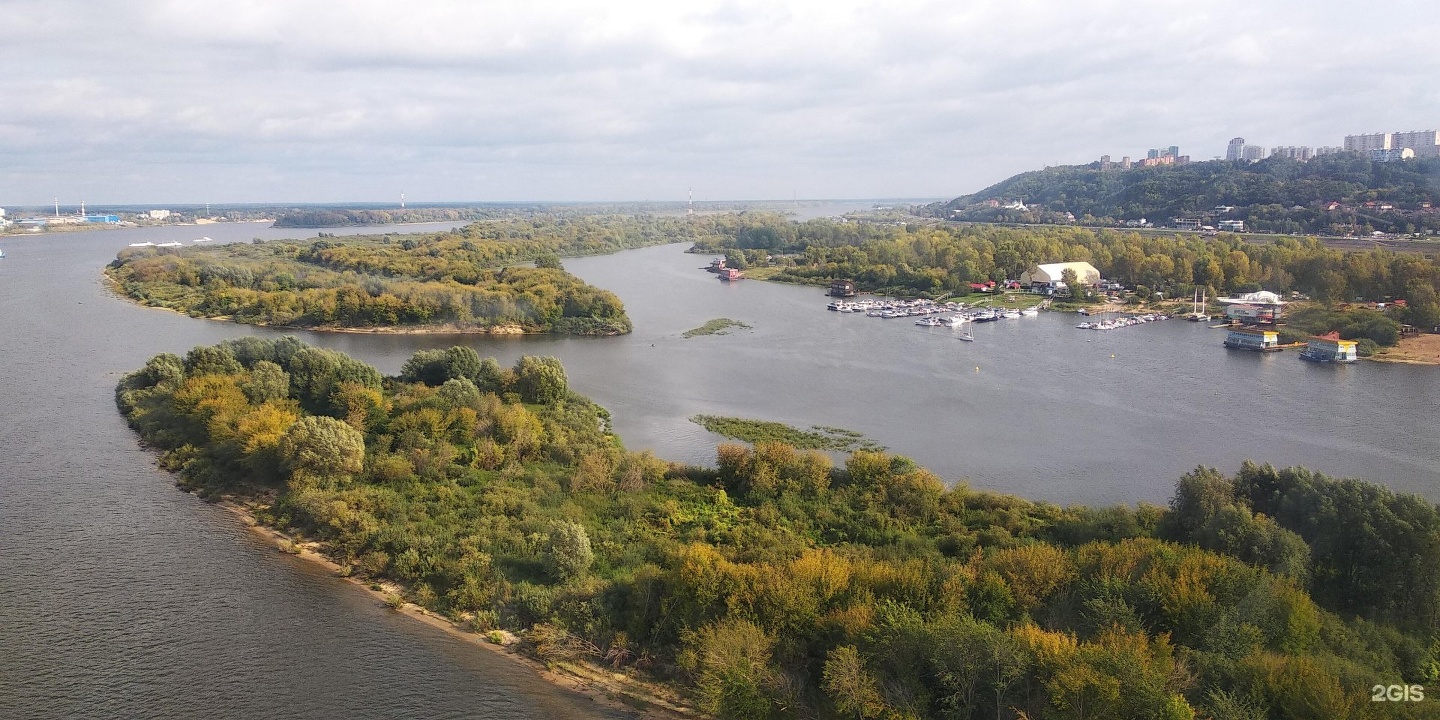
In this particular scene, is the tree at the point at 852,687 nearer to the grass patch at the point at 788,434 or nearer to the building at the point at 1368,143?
the grass patch at the point at 788,434

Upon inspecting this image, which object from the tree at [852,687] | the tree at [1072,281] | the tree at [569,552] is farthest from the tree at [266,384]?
the tree at [1072,281]

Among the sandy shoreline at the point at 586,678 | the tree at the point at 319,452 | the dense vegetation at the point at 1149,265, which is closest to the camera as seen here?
the sandy shoreline at the point at 586,678

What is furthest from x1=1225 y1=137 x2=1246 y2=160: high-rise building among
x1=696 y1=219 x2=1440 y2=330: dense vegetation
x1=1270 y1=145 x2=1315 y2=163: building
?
x1=696 y1=219 x2=1440 y2=330: dense vegetation

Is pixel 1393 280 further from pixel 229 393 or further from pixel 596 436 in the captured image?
pixel 229 393

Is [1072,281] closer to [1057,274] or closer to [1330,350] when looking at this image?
[1057,274]

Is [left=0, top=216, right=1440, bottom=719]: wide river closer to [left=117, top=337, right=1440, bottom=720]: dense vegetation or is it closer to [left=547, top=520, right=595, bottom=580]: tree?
[left=117, top=337, right=1440, bottom=720]: dense vegetation

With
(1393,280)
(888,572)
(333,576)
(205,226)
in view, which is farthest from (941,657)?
(205,226)
